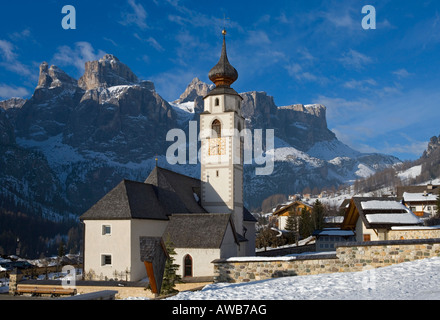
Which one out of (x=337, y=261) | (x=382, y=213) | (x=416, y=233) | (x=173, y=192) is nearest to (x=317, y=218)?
(x=382, y=213)

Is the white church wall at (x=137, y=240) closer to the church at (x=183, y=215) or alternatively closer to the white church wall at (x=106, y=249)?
the church at (x=183, y=215)

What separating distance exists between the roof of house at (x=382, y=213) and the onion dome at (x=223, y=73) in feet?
50.7

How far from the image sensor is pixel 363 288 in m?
13.4

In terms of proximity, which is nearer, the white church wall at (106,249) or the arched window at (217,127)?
the white church wall at (106,249)

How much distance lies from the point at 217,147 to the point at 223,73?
6.84m

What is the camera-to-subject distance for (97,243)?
99.7ft

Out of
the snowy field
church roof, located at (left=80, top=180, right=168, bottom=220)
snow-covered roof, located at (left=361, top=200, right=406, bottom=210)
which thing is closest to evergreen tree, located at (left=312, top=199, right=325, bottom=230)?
snow-covered roof, located at (left=361, top=200, right=406, bottom=210)

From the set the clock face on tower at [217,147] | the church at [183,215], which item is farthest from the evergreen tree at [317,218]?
the clock face on tower at [217,147]

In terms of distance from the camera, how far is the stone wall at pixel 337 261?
57.4 feet

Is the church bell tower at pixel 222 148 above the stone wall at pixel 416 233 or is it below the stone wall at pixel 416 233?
above

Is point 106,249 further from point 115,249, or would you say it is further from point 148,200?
point 148,200

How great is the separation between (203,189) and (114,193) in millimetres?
9763

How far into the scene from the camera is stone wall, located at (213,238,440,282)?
1748cm

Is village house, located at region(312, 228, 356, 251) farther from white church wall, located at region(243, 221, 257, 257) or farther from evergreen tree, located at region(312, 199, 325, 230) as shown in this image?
evergreen tree, located at region(312, 199, 325, 230)
